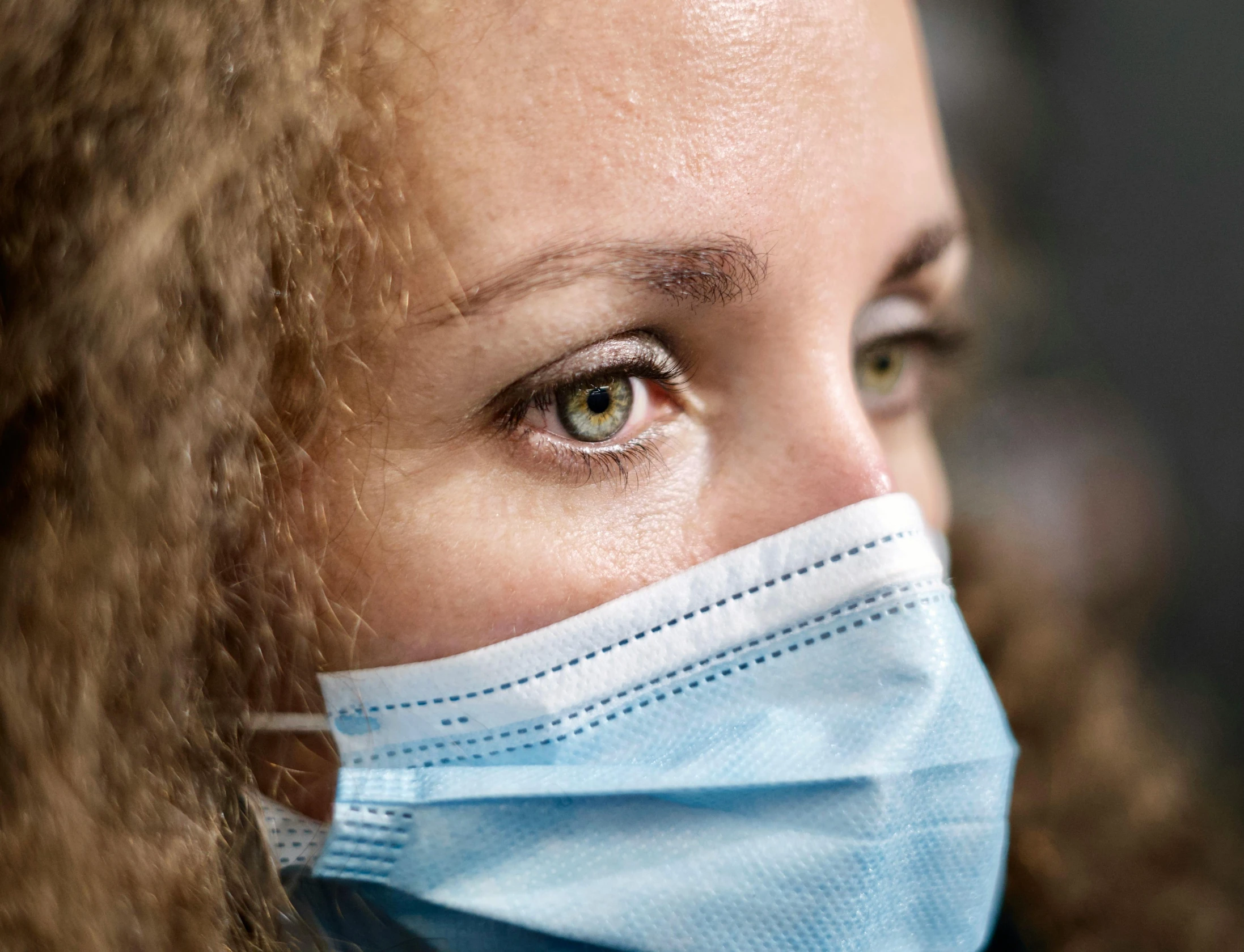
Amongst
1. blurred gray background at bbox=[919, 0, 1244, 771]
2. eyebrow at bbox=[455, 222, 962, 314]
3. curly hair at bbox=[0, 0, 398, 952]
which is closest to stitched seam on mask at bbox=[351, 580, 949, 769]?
curly hair at bbox=[0, 0, 398, 952]

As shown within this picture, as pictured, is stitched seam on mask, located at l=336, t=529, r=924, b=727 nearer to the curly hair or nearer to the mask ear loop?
the mask ear loop

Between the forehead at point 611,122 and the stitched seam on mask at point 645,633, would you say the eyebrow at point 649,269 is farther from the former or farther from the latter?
the stitched seam on mask at point 645,633

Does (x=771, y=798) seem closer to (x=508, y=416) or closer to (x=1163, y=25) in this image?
(x=508, y=416)

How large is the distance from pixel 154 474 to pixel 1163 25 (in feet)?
8.40

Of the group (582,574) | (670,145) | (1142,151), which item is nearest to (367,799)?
(582,574)

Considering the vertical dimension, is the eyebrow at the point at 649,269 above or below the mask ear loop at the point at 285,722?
above

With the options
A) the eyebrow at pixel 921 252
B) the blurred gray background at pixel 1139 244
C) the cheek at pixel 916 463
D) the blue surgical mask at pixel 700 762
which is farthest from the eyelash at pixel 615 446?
the blurred gray background at pixel 1139 244

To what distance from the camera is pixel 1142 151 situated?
2604 millimetres

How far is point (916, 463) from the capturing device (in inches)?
47.9

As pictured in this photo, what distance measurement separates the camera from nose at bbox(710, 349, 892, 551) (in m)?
0.90

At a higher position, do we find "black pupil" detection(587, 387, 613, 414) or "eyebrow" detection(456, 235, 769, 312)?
"eyebrow" detection(456, 235, 769, 312)

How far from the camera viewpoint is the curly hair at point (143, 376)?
0.74 m

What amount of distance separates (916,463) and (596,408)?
47cm

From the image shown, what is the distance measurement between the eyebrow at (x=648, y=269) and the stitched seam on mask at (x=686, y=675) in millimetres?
266
